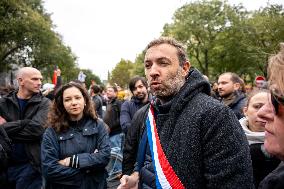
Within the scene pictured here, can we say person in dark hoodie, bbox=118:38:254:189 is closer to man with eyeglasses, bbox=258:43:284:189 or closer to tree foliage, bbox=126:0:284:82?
man with eyeglasses, bbox=258:43:284:189

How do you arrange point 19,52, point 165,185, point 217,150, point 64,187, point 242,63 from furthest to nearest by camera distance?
point 242,63, point 19,52, point 64,187, point 165,185, point 217,150

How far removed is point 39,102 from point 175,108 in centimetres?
305

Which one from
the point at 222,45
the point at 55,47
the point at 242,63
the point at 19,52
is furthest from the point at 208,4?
the point at 19,52

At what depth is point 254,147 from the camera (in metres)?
3.15

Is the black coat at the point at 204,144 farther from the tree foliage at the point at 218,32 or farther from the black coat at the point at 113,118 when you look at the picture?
the tree foliage at the point at 218,32

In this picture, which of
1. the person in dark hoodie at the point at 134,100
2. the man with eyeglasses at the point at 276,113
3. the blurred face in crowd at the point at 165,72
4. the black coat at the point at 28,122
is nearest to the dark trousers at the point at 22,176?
the black coat at the point at 28,122

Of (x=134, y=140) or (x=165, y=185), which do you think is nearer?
(x=165, y=185)

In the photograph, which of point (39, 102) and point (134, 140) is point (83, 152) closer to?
point (134, 140)

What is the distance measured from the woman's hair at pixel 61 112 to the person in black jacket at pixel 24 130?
2.30 ft

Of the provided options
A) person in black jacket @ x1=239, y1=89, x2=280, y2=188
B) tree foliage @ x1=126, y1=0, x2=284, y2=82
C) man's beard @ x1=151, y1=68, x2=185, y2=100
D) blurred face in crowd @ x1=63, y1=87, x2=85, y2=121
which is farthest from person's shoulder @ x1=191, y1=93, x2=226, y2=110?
tree foliage @ x1=126, y1=0, x2=284, y2=82

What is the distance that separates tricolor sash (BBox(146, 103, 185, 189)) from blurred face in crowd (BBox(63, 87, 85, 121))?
1475 mm

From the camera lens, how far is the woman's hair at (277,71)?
4.57 ft

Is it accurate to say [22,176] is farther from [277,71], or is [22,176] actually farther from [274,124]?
[277,71]

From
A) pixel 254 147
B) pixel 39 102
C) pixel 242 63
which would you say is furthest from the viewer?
pixel 242 63
